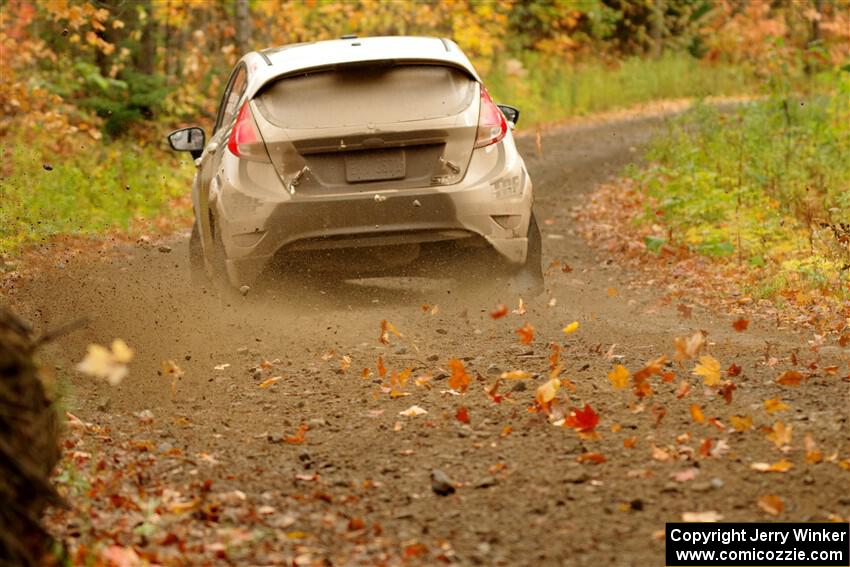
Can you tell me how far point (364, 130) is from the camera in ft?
26.7

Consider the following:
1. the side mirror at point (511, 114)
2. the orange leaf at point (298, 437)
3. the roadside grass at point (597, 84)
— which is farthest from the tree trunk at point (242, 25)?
the orange leaf at point (298, 437)

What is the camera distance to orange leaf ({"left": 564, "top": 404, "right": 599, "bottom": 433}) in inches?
231

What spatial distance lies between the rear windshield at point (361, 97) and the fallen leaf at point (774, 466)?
378 cm

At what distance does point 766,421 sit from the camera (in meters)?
5.86

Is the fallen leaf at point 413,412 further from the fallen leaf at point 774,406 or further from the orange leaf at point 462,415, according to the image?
the fallen leaf at point 774,406

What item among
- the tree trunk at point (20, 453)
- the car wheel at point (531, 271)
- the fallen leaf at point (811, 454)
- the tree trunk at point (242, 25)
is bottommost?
the tree trunk at point (242, 25)

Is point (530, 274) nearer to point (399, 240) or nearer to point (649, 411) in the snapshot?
point (399, 240)

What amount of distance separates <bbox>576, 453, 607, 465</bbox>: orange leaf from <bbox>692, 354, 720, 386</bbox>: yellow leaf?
4.06 ft

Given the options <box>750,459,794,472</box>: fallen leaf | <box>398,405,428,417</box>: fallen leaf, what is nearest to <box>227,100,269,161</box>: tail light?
<box>398,405,428,417</box>: fallen leaf

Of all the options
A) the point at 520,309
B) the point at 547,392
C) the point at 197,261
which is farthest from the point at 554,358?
the point at 197,261

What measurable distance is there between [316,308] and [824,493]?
4778 mm

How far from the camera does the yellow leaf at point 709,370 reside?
21.4ft

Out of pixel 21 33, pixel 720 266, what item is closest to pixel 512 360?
pixel 720 266

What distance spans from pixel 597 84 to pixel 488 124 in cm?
2287
